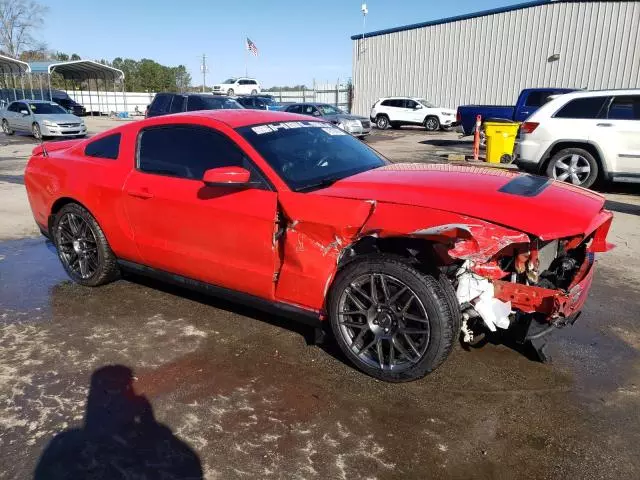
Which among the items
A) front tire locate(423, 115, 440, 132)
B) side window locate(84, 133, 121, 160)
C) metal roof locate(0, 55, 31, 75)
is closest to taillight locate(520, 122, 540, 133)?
side window locate(84, 133, 121, 160)

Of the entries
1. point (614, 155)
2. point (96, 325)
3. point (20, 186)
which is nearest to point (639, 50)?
point (614, 155)

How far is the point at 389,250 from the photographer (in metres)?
3.15

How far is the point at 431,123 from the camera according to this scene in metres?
27.2

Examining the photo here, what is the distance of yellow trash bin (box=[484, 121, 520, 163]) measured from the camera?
12086 millimetres

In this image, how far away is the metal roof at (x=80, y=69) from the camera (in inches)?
1362

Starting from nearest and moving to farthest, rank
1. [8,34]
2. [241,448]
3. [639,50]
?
[241,448], [639,50], [8,34]

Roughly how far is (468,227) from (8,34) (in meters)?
77.5

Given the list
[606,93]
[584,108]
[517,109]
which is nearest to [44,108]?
[517,109]

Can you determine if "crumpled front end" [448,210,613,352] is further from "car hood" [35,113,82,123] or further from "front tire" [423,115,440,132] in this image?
"front tire" [423,115,440,132]

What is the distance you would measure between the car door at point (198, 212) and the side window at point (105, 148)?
305mm

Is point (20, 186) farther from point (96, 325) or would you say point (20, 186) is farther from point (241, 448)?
point (241, 448)

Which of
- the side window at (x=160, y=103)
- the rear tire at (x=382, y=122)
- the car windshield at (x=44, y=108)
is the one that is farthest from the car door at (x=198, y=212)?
the rear tire at (x=382, y=122)

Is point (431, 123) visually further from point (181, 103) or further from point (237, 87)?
point (237, 87)

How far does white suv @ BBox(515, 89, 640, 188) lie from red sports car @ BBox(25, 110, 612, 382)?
245 inches
